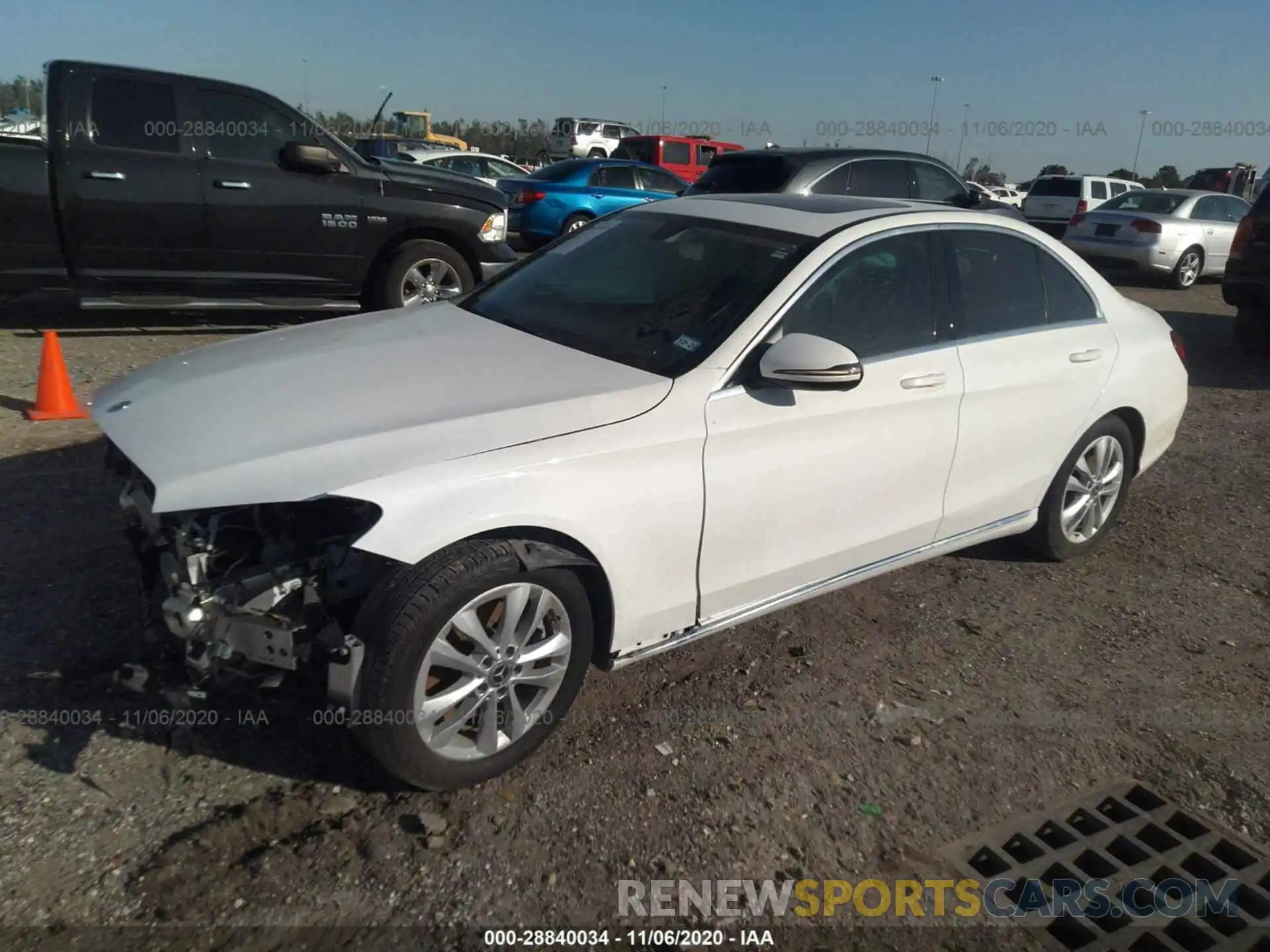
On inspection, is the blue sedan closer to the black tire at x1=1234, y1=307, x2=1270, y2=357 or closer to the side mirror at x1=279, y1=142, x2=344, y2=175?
the side mirror at x1=279, y1=142, x2=344, y2=175

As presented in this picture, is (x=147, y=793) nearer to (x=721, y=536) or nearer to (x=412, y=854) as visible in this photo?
(x=412, y=854)

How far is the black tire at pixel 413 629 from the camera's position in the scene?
2.49 metres

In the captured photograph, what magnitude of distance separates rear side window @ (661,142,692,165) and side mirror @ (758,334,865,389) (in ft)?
59.4

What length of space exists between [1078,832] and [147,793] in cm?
271

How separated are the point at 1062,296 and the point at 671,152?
56.6ft

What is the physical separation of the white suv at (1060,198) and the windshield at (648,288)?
16.8 metres

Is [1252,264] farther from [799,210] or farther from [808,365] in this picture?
[808,365]

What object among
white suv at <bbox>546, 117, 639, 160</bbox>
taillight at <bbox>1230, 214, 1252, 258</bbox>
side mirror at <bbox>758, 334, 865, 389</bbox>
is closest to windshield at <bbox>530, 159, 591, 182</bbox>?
taillight at <bbox>1230, 214, 1252, 258</bbox>

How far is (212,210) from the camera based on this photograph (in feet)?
24.0

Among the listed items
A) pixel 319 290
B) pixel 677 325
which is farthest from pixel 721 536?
pixel 319 290

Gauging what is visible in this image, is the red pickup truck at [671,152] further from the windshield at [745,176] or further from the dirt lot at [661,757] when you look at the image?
the dirt lot at [661,757]

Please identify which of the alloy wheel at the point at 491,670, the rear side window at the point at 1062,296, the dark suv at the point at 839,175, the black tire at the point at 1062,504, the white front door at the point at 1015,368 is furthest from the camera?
the dark suv at the point at 839,175

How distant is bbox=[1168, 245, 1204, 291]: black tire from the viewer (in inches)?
541

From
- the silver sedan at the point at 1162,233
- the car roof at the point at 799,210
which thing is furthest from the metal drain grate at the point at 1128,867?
the silver sedan at the point at 1162,233
